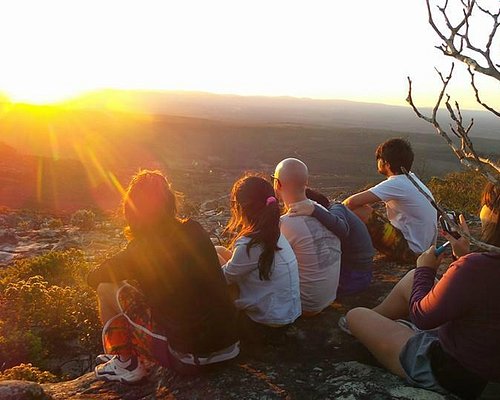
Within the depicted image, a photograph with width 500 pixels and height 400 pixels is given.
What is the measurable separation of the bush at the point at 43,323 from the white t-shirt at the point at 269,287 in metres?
2.36

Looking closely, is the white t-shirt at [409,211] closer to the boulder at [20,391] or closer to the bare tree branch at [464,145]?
the bare tree branch at [464,145]

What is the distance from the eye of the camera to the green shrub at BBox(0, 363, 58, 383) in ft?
13.7

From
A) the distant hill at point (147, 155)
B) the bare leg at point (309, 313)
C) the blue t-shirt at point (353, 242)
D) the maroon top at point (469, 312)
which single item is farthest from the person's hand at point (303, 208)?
the distant hill at point (147, 155)

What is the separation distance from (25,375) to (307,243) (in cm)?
251

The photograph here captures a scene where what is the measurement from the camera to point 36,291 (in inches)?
241

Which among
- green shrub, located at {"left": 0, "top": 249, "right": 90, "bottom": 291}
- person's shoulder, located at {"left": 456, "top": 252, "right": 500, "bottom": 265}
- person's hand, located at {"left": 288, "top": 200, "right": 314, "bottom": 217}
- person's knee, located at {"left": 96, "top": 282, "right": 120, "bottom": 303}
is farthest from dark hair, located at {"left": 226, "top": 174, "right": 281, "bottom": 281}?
green shrub, located at {"left": 0, "top": 249, "right": 90, "bottom": 291}

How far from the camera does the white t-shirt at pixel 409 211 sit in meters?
5.14

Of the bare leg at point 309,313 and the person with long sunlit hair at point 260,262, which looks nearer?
the person with long sunlit hair at point 260,262

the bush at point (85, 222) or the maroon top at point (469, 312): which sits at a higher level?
the maroon top at point (469, 312)

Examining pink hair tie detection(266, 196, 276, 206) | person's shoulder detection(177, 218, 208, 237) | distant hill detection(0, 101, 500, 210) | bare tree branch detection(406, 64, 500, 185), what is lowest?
distant hill detection(0, 101, 500, 210)

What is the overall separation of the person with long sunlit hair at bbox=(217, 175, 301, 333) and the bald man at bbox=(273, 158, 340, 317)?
0.37m

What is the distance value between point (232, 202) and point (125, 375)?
1.43m

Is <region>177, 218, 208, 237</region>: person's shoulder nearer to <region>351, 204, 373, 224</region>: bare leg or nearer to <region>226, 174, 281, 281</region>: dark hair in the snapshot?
<region>226, 174, 281, 281</region>: dark hair

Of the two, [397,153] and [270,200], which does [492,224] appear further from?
[397,153]
